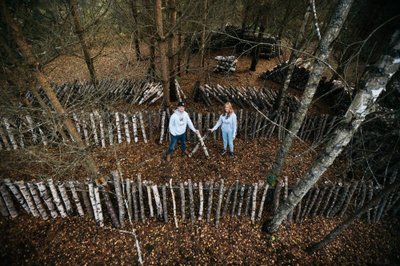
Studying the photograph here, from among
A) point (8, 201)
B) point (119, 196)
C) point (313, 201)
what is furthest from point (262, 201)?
point (8, 201)

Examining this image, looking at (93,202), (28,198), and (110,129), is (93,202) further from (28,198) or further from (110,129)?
(110,129)

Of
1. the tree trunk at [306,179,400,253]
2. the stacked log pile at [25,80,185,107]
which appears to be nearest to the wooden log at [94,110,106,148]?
the stacked log pile at [25,80,185,107]

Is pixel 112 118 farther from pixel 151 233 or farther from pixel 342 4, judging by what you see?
pixel 342 4

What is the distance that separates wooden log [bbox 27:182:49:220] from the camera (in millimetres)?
4632

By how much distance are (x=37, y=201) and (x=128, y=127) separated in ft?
10.0

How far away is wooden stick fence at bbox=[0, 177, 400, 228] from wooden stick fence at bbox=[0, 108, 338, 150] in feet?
6.31

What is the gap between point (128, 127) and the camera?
6.96 meters

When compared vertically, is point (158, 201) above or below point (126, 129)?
below

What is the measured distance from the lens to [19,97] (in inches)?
265

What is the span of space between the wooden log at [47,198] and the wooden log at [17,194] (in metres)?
0.54

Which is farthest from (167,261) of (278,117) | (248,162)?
(278,117)

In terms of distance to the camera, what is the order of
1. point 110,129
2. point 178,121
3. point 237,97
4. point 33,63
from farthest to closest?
1. point 237,97
2. point 110,129
3. point 178,121
4. point 33,63

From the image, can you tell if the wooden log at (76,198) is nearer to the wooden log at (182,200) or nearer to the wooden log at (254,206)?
the wooden log at (182,200)

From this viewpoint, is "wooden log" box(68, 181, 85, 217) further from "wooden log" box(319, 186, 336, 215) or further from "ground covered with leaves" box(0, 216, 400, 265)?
"wooden log" box(319, 186, 336, 215)
